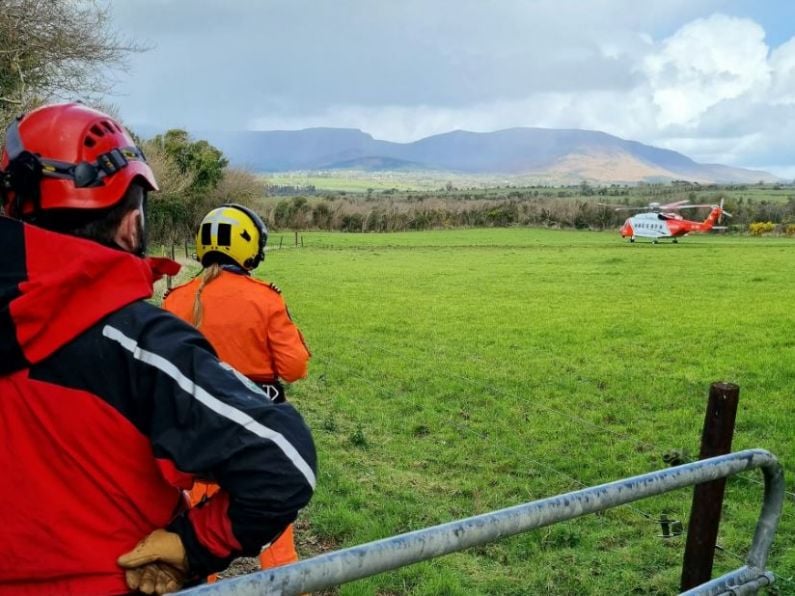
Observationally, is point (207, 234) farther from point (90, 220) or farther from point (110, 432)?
point (110, 432)

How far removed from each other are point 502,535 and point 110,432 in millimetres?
1056

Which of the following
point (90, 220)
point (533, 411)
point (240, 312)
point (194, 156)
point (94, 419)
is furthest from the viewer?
point (194, 156)

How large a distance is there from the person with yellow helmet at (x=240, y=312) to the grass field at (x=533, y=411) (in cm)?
178

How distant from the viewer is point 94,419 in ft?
5.34

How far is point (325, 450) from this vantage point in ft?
27.1

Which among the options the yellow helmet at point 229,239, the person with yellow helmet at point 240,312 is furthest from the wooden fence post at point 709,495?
the yellow helmet at point 229,239

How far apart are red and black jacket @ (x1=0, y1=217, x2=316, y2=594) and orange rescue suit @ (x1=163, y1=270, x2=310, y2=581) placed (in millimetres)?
2396

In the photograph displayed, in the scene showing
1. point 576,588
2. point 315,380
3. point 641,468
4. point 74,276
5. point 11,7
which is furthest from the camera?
point 11,7

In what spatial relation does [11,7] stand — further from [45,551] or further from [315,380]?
[45,551]

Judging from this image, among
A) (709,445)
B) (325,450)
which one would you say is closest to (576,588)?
(709,445)

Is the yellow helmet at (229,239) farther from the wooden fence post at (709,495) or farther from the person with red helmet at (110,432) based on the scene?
the wooden fence post at (709,495)

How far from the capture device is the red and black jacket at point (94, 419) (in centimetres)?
162

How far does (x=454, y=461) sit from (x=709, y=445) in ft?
14.0

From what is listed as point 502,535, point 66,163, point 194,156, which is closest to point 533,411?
point 502,535
